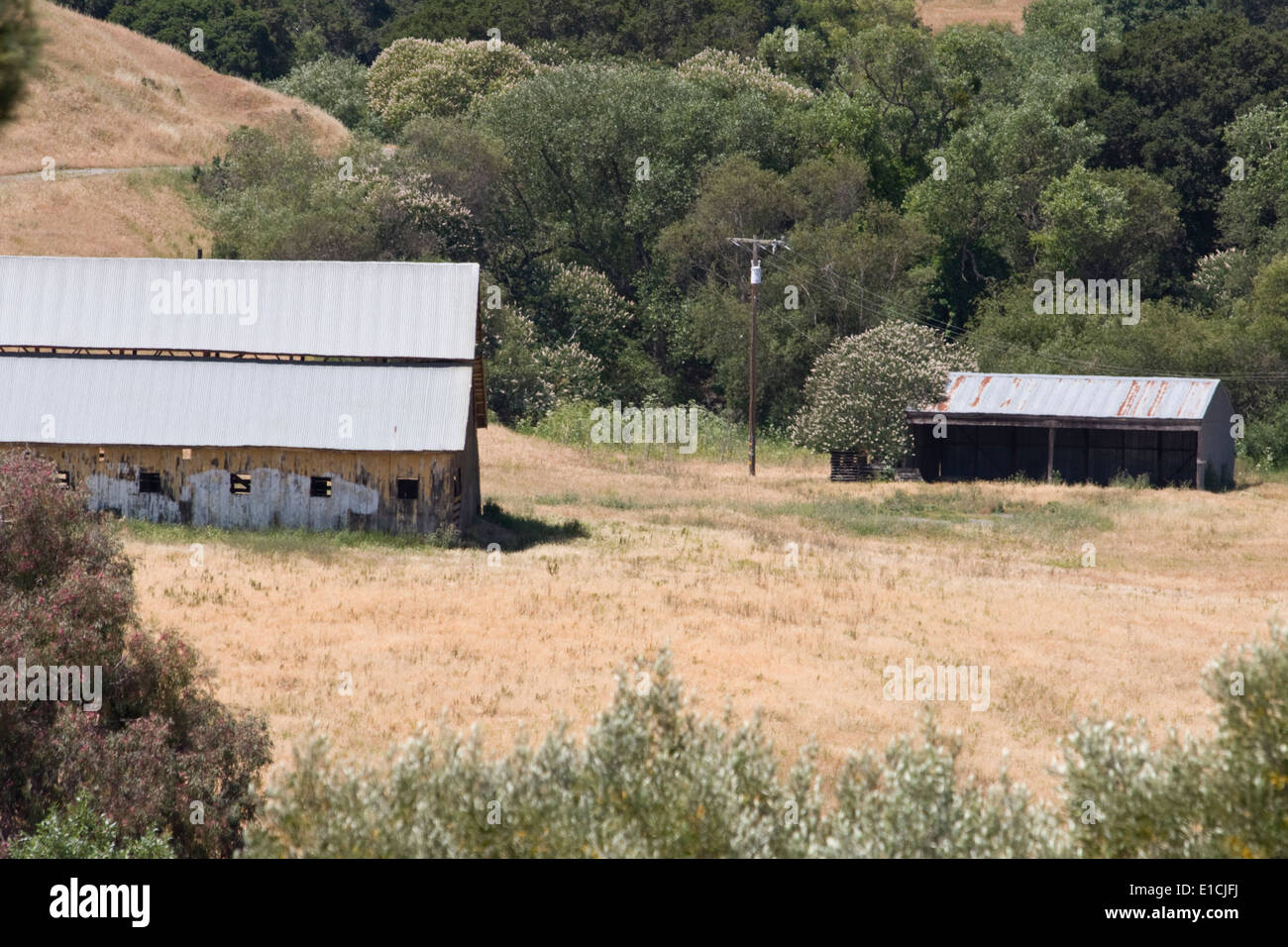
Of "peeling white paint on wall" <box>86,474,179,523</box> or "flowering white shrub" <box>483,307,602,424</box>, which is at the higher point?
"flowering white shrub" <box>483,307,602,424</box>

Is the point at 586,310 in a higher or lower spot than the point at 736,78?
lower

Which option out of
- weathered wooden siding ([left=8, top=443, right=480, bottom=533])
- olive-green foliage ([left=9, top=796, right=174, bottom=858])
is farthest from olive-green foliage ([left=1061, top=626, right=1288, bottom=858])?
weathered wooden siding ([left=8, top=443, right=480, bottom=533])

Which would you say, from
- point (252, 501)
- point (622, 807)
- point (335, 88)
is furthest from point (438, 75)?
point (622, 807)

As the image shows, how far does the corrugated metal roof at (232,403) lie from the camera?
123 ft

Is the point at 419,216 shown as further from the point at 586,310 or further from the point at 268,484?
the point at 268,484

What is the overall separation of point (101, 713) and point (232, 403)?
936 inches

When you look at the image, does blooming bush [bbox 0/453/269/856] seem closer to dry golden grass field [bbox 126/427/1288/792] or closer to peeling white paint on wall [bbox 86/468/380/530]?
dry golden grass field [bbox 126/427/1288/792]

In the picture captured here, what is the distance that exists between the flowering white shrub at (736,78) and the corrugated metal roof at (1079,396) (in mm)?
33827

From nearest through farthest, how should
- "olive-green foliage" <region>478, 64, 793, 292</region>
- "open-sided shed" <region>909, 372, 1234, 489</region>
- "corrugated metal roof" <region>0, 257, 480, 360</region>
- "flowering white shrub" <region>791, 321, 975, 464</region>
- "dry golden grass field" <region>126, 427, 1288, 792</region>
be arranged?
"dry golden grass field" <region>126, 427, 1288, 792</region> → "corrugated metal roof" <region>0, 257, 480, 360</region> → "open-sided shed" <region>909, 372, 1234, 489</region> → "flowering white shrub" <region>791, 321, 975, 464</region> → "olive-green foliage" <region>478, 64, 793, 292</region>

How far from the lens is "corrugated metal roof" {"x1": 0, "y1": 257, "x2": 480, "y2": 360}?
40656 mm

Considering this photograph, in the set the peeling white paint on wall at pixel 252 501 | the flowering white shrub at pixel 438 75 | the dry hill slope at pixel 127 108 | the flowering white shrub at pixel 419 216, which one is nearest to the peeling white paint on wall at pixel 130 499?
the peeling white paint on wall at pixel 252 501

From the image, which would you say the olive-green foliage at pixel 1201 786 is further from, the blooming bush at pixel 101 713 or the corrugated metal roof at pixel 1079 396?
the corrugated metal roof at pixel 1079 396

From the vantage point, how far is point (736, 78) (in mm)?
86000

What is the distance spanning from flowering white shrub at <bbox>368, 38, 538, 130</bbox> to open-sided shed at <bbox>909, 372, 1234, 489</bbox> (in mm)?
41941
